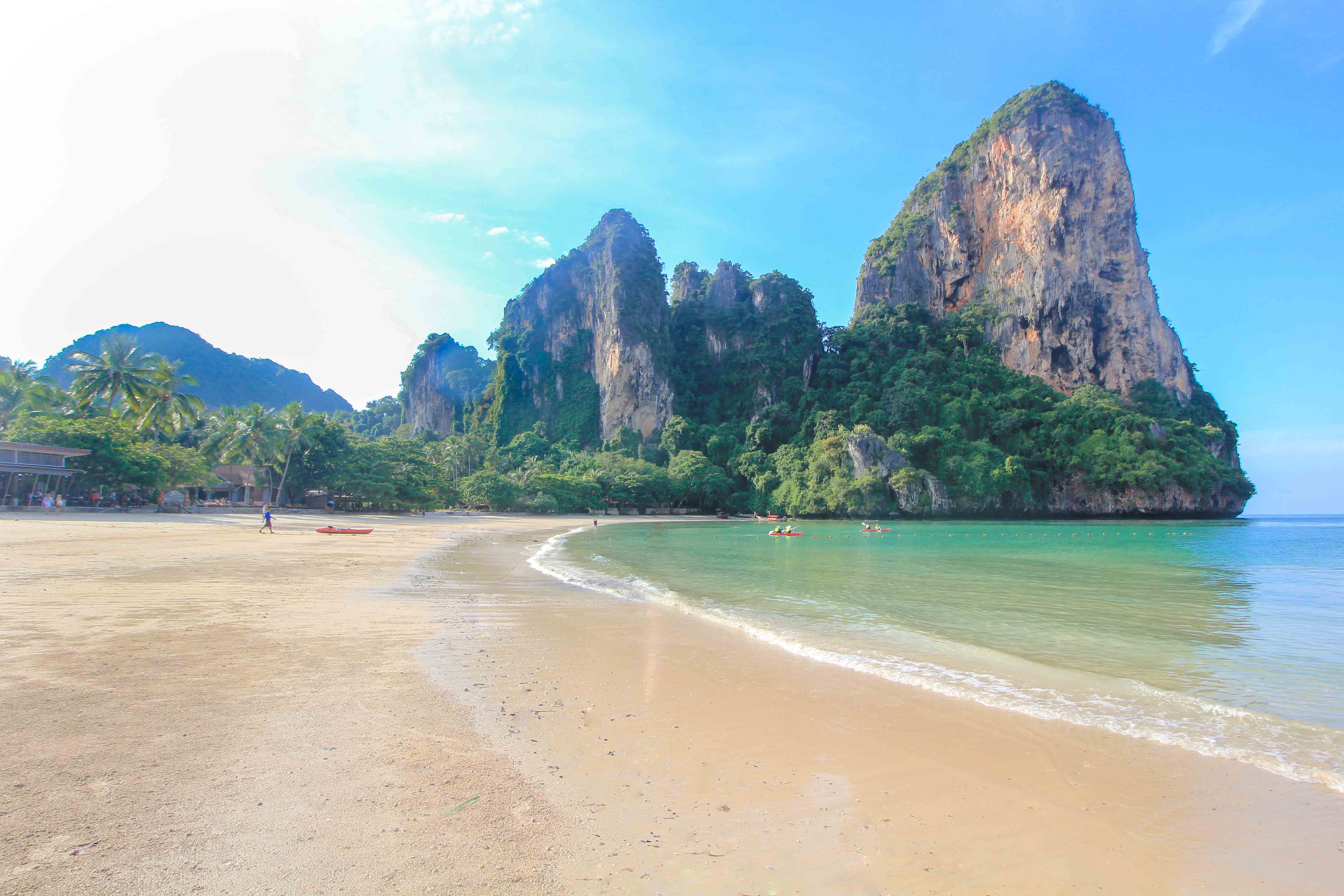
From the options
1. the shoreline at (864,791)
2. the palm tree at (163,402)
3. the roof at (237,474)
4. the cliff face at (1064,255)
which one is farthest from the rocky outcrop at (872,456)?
the shoreline at (864,791)

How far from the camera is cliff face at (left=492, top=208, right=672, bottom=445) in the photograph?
289 ft

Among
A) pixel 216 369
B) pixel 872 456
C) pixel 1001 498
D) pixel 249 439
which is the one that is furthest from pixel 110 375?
pixel 216 369

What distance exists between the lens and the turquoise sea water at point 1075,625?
5488mm

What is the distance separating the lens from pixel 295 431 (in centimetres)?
4391

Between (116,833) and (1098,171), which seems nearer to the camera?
(116,833)

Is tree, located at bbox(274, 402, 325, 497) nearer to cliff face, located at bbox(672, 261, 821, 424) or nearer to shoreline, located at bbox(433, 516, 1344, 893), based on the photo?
shoreline, located at bbox(433, 516, 1344, 893)

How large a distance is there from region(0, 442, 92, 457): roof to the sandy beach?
33.3 metres

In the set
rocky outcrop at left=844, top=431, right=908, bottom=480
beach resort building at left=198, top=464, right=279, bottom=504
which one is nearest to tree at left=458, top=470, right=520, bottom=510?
beach resort building at left=198, top=464, right=279, bottom=504

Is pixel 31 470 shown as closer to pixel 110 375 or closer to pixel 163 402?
pixel 110 375

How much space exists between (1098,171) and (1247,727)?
9943cm

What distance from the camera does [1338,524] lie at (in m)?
86.4

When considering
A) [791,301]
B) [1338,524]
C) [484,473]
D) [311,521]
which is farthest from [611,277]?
[1338,524]

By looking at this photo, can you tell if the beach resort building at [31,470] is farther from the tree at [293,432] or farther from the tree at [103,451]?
the tree at [293,432]

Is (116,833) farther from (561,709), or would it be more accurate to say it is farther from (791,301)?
(791,301)
